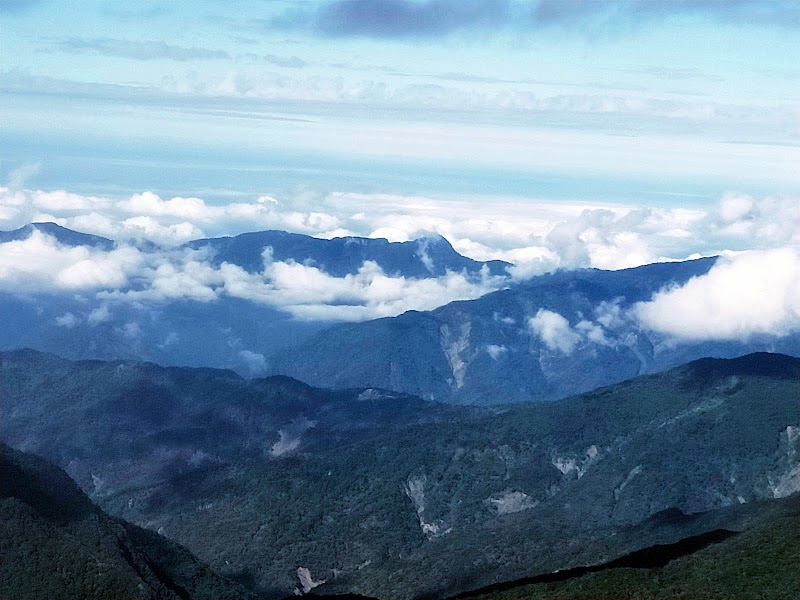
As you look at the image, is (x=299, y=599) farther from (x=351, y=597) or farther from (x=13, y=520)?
(x=13, y=520)

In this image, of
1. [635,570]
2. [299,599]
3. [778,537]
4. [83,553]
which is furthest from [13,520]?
[778,537]

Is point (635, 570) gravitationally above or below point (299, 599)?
above

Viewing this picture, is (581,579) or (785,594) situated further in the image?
(581,579)

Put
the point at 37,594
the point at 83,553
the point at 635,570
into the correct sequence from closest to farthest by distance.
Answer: the point at 635,570 < the point at 37,594 < the point at 83,553

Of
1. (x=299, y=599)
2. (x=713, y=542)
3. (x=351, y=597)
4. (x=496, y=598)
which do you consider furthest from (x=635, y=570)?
(x=299, y=599)

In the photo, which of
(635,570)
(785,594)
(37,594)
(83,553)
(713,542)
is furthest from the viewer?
(83,553)

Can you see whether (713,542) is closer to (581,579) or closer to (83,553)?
(581,579)

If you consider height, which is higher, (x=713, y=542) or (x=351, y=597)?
(x=713, y=542)

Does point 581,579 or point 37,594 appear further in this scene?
point 37,594

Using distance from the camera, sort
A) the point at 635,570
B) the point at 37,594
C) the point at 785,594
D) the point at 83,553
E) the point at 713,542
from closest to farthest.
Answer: the point at 785,594 < the point at 635,570 < the point at 713,542 < the point at 37,594 < the point at 83,553
